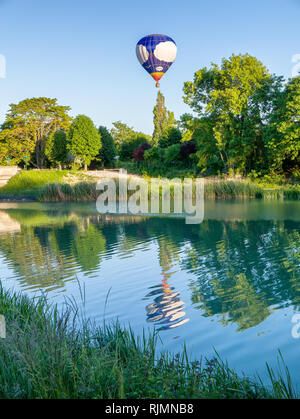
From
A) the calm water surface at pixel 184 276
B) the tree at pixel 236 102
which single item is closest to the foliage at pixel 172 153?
the tree at pixel 236 102

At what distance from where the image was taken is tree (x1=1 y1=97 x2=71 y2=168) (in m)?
42.2

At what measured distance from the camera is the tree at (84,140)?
38.5 meters

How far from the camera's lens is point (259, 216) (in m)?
13.8

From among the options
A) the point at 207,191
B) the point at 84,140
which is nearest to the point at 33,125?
the point at 84,140

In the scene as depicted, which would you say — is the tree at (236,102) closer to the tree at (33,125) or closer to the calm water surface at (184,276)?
the calm water surface at (184,276)

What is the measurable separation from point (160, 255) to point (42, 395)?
5.92m

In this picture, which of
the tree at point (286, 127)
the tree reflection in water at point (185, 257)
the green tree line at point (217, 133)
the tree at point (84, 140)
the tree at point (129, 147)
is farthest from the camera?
the tree at point (129, 147)

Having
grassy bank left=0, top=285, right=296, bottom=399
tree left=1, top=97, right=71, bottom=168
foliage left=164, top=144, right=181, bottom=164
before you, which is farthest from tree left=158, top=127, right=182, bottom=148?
grassy bank left=0, top=285, right=296, bottom=399

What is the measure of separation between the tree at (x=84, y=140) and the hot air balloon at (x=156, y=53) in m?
15.7

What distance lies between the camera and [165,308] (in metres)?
4.80

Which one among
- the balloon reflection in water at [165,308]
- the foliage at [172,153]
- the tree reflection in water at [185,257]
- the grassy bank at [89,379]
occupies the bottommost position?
the balloon reflection in water at [165,308]

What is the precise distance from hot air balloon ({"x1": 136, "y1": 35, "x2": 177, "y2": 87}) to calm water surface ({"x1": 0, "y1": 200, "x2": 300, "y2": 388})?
45.7ft
